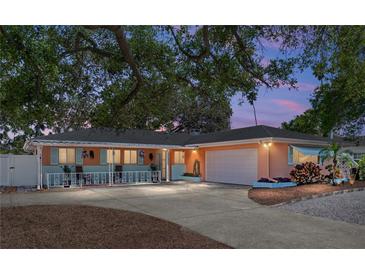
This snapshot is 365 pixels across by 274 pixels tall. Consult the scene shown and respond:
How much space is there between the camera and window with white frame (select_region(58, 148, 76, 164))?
17.5 m

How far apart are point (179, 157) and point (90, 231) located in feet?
53.0

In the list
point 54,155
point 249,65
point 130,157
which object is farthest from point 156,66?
point 130,157

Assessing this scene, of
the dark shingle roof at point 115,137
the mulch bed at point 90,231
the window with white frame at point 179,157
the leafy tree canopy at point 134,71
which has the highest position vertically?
the leafy tree canopy at point 134,71

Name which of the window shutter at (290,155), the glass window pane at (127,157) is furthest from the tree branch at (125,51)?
the window shutter at (290,155)

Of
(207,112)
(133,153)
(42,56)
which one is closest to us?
(42,56)

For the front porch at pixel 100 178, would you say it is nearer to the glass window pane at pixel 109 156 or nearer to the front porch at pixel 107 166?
the front porch at pixel 107 166

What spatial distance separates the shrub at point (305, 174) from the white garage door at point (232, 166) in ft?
7.33

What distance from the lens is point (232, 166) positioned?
1869cm

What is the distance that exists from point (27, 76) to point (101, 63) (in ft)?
12.2

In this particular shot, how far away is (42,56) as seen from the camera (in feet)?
18.9

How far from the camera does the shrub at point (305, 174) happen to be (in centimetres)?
1611

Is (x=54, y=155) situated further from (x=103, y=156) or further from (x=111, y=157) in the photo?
(x=111, y=157)
